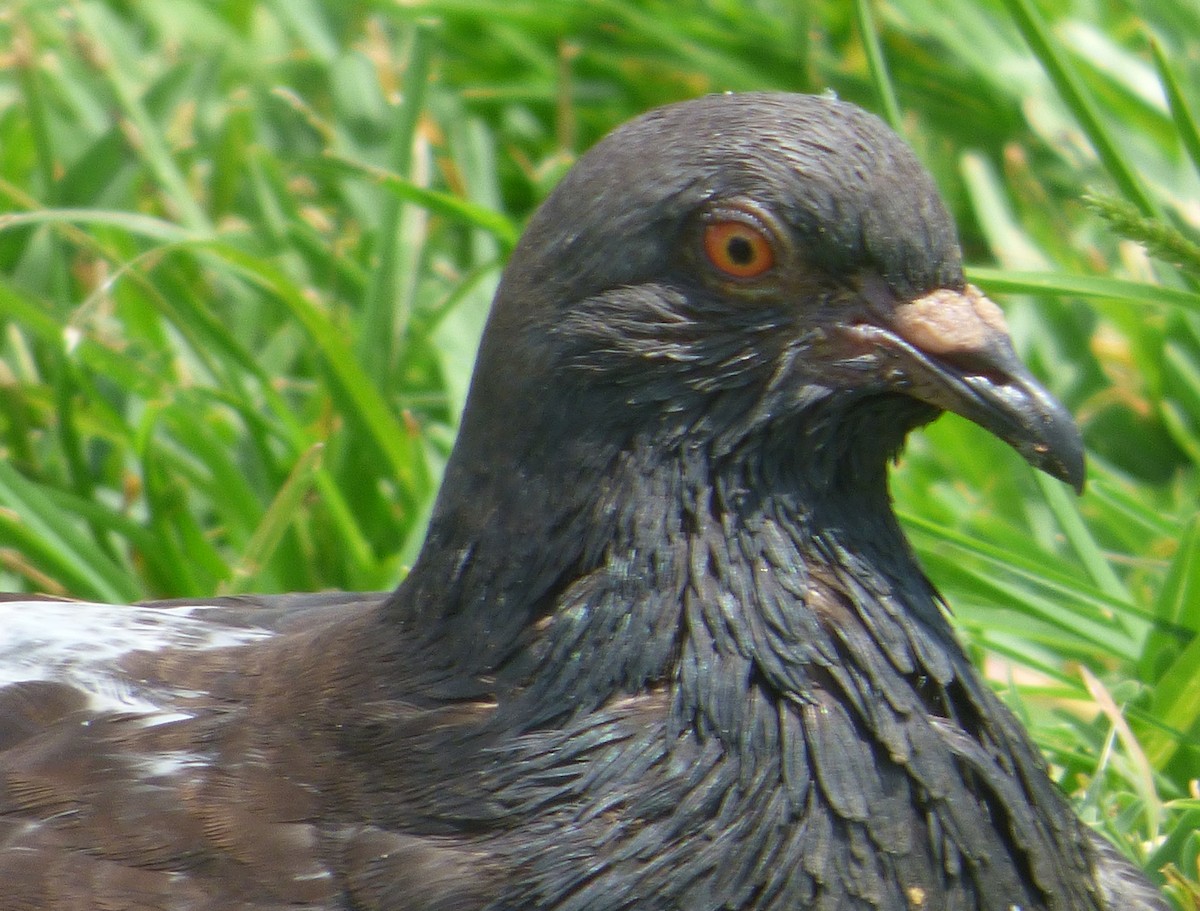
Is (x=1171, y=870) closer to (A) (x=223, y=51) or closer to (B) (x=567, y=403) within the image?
(B) (x=567, y=403)

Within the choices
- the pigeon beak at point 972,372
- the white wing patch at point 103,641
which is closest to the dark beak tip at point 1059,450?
the pigeon beak at point 972,372

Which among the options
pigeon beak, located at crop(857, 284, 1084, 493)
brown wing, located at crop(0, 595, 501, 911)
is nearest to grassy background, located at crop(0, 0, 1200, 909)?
pigeon beak, located at crop(857, 284, 1084, 493)

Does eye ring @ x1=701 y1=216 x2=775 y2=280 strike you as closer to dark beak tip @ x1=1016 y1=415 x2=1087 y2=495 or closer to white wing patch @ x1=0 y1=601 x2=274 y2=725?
dark beak tip @ x1=1016 y1=415 x2=1087 y2=495

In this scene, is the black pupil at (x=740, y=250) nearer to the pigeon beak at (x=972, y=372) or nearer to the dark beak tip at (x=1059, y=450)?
the pigeon beak at (x=972, y=372)

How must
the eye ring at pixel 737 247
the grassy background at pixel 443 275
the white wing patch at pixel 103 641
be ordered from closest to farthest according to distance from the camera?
the eye ring at pixel 737 247 < the white wing patch at pixel 103 641 < the grassy background at pixel 443 275

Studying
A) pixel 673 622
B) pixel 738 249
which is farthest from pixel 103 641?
pixel 738 249

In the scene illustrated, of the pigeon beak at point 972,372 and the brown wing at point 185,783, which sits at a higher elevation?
the pigeon beak at point 972,372

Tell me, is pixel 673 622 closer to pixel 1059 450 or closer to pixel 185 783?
pixel 1059 450
